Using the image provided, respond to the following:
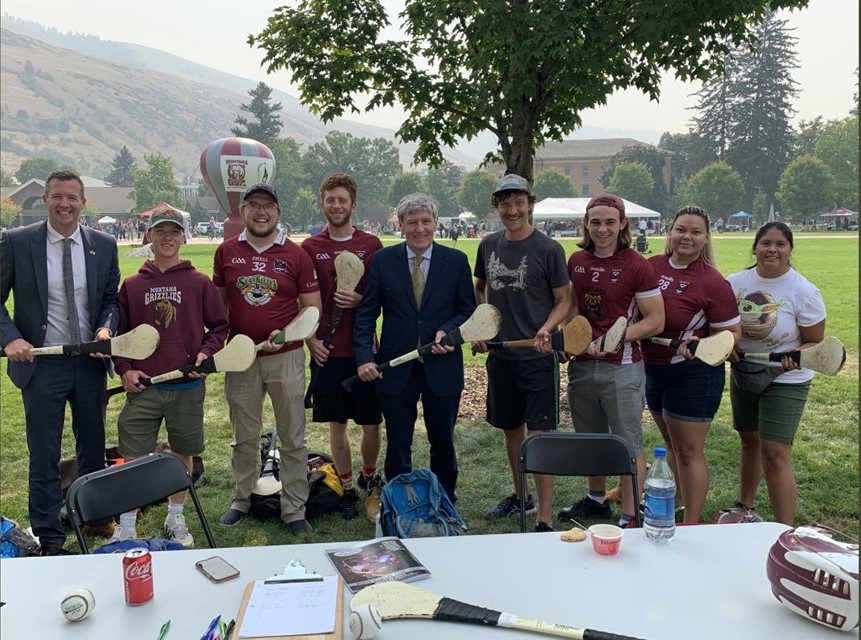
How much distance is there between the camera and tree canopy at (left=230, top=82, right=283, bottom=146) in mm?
64188

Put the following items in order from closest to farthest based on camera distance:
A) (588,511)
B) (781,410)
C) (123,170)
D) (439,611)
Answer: (439,611) < (781,410) < (588,511) < (123,170)

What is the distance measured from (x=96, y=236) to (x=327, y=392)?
1.66 metres

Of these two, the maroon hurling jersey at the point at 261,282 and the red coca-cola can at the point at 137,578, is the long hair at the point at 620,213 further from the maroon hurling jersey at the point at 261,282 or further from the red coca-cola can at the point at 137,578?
the red coca-cola can at the point at 137,578

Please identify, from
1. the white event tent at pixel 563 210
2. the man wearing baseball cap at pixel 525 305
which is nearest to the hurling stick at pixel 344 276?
the man wearing baseball cap at pixel 525 305

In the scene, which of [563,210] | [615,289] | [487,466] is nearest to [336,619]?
[615,289]

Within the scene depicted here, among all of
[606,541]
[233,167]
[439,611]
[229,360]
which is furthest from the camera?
[233,167]

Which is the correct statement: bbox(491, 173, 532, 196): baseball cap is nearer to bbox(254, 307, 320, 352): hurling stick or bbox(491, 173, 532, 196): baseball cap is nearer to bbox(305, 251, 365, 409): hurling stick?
bbox(305, 251, 365, 409): hurling stick

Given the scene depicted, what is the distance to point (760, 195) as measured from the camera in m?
61.5

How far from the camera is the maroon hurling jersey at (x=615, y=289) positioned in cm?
340

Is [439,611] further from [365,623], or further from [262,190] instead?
[262,190]

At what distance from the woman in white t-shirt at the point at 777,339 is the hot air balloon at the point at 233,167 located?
9997 mm

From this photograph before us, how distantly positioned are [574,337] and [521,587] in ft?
6.05

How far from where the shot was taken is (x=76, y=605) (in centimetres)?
164

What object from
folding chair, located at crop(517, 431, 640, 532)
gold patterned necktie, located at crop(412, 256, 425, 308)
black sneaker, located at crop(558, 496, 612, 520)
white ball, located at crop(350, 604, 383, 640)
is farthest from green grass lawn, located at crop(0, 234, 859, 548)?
white ball, located at crop(350, 604, 383, 640)
